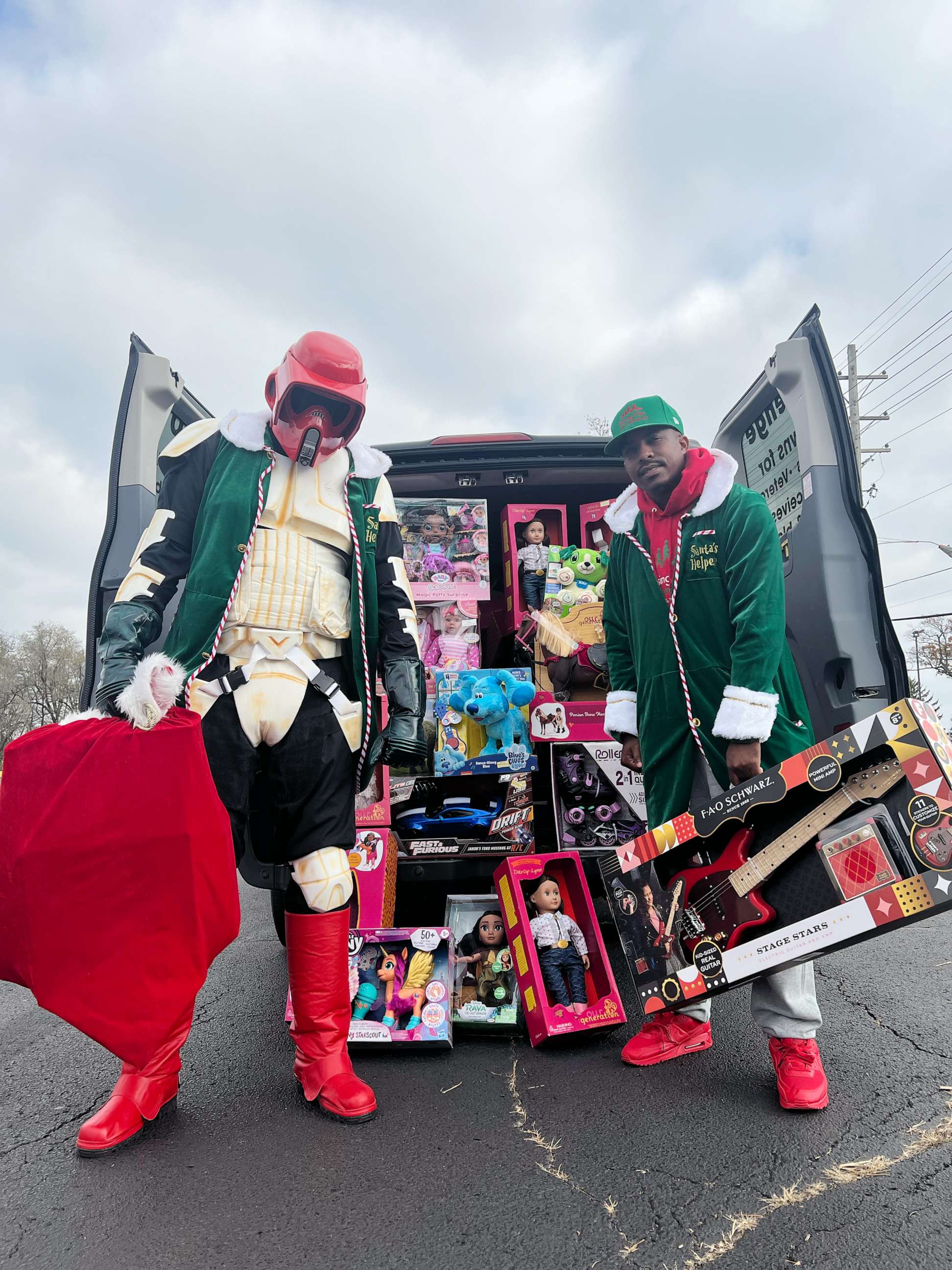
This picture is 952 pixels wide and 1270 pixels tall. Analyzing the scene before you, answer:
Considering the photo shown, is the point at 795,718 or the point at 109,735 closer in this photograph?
the point at 109,735

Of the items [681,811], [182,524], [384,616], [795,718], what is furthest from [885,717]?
[182,524]

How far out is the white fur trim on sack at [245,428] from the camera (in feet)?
7.50

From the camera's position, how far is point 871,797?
1834 millimetres

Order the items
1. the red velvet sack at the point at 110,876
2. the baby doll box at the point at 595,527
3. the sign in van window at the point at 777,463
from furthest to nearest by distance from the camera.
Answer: the baby doll box at the point at 595,527, the sign in van window at the point at 777,463, the red velvet sack at the point at 110,876

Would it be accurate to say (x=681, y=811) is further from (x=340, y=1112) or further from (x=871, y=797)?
(x=340, y=1112)

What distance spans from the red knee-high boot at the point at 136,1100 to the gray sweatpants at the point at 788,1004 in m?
1.41

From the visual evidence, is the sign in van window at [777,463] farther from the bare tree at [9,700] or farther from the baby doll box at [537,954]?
the bare tree at [9,700]

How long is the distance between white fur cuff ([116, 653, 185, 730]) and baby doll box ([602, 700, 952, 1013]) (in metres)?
1.37

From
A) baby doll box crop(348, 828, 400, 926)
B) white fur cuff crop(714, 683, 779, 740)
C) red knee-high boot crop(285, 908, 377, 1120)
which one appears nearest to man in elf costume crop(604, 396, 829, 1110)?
white fur cuff crop(714, 683, 779, 740)

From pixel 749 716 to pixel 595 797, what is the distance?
4.51ft

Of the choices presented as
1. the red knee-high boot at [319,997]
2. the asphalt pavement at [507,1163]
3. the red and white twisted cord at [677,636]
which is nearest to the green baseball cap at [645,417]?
the red and white twisted cord at [677,636]

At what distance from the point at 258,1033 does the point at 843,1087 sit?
1857 mm

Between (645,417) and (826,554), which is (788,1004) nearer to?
(826,554)

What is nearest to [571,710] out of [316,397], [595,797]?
[595,797]
